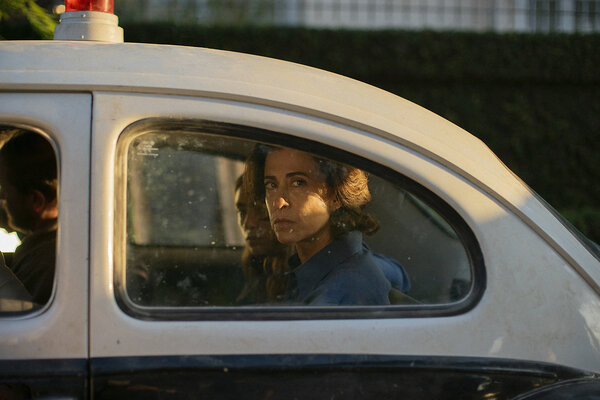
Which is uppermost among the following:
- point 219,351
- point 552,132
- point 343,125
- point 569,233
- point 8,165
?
point 552,132

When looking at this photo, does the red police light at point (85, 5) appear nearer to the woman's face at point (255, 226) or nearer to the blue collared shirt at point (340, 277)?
the woman's face at point (255, 226)

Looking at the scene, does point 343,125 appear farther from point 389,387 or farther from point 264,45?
point 264,45

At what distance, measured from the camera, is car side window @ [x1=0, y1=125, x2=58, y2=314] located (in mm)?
1852

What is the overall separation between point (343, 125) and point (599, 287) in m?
0.77

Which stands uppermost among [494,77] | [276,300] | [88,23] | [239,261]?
[494,77]

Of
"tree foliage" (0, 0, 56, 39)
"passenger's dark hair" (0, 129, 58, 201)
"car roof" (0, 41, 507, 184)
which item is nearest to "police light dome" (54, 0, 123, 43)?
"car roof" (0, 41, 507, 184)

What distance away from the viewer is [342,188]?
1830 millimetres

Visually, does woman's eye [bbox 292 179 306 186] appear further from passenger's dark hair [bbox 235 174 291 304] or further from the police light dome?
the police light dome

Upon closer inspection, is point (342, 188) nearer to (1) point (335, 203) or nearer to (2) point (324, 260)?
(1) point (335, 203)

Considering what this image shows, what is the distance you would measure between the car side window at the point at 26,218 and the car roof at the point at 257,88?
18 centimetres

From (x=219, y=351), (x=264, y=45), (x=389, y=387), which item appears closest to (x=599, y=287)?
(x=389, y=387)

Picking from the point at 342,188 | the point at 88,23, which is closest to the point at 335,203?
the point at 342,188

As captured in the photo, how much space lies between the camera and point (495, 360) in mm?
1748

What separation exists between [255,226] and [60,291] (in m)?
0.51
